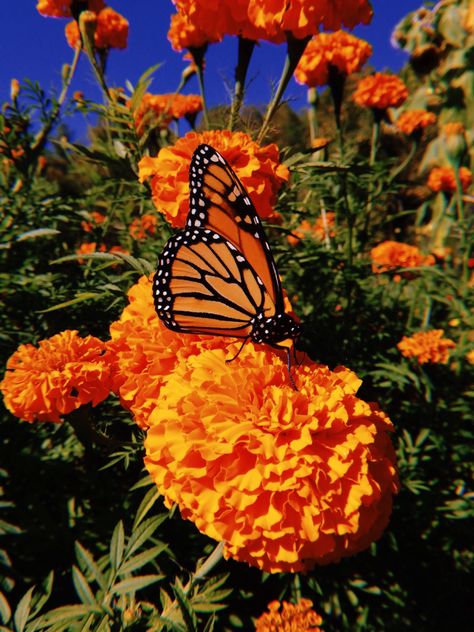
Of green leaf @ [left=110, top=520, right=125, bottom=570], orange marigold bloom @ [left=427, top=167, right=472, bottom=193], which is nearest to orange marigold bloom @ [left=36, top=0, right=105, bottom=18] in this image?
green leaf @ [left=110, top=520, right=125, bottom=570]

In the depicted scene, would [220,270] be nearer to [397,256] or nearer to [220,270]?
[220,270]

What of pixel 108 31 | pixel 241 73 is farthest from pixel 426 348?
pixel 108 31

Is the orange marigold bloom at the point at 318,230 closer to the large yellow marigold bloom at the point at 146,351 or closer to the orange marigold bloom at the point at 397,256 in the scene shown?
the orange marigold bloom at the point at 397,256

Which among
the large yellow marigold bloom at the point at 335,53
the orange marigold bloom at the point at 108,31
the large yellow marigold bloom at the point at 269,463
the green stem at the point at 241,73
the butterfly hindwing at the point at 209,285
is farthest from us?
the large yellow marigold bloom at the point at 335,53

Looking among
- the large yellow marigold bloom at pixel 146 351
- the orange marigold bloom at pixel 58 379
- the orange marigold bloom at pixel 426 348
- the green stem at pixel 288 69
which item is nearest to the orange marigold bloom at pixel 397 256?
the orange marigold bloom at pixel 426 348

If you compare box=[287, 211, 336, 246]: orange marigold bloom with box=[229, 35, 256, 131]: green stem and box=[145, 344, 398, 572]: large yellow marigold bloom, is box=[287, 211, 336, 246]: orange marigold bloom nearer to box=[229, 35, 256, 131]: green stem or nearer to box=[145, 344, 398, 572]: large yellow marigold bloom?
box=[229, 35, 256, 131]: green stem

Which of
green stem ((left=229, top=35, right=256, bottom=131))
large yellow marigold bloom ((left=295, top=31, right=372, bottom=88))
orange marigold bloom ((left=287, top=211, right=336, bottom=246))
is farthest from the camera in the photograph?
orange marigold bloom ((left=287, top=211, right=336, bottom=246))

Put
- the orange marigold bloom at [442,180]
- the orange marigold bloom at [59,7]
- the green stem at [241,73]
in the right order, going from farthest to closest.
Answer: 1. the orange marigold bloom at [442,180]
2. the orange marigold bloom at [59,7]
3. the green stem at [241,73]
